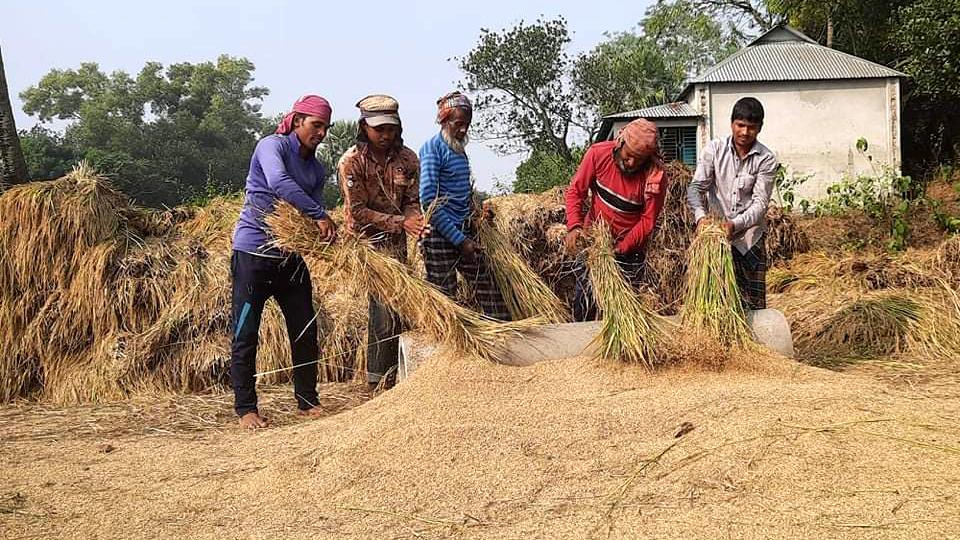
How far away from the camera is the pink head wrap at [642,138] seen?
416 cm

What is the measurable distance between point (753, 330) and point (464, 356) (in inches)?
53.4

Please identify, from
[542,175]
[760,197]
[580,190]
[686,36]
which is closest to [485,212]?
[580,190]

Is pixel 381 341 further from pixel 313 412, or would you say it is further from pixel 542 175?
pixel 542 175

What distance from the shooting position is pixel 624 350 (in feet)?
12.4

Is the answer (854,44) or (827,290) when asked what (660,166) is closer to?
(827,290)

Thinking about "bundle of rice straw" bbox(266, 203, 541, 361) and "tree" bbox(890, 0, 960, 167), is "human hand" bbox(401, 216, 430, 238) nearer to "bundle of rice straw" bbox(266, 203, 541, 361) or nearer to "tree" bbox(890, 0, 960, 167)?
"bundle of rice straw" bbox(266, 203, 541, 361)

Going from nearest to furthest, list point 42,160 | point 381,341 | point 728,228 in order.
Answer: point 728,228 < point 381,341 < point 42,160

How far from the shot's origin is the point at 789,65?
19.9 metres

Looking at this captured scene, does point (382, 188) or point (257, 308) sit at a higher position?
point (382, 188)

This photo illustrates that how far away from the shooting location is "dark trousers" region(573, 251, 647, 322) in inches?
169

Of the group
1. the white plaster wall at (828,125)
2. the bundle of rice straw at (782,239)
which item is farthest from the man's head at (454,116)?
the white plaster wall at (828,125)

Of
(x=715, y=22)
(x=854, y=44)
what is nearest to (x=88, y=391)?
(x=854, y=44)

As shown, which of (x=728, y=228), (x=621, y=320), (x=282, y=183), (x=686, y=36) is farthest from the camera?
(x=686, y=36)

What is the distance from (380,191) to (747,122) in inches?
73.8
